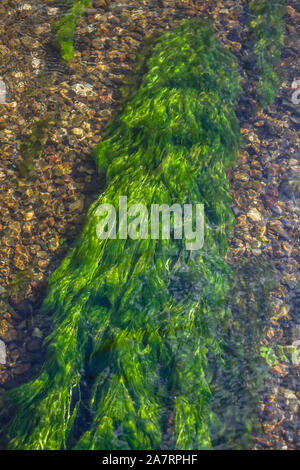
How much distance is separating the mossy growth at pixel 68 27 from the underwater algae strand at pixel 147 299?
1.02m

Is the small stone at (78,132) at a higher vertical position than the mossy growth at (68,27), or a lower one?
lower

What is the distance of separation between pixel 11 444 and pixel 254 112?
12.6 ft

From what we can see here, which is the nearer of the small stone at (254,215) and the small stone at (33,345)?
the small stone at (33,345)

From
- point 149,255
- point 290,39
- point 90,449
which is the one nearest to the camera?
point 90,449

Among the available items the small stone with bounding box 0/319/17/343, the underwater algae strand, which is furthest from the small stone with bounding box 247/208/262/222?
the small stone with bounding box 0/319/17/343

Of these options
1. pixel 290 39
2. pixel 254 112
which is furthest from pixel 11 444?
pixel 290 39

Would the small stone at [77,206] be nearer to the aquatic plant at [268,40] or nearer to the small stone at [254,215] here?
the small stone at [254,215]

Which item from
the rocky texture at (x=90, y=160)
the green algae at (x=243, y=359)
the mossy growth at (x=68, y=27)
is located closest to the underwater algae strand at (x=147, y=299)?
the green algae at (x=243, y=359)

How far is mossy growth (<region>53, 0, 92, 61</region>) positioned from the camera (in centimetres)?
456

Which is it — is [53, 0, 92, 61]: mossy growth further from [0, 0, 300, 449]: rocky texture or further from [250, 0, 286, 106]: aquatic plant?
[250, 0, 286, 106]: aquatic plant

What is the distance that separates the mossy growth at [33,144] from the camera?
392cm

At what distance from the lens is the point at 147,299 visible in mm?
3109
